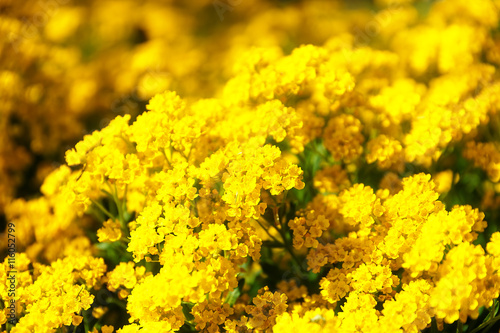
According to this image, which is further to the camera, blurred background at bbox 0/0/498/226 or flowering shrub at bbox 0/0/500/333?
blurred background at bbox 0/0/498/226

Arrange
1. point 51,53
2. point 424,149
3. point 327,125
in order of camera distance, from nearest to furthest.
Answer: point 424,149, point 327,125, point 51,53

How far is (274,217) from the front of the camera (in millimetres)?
1524

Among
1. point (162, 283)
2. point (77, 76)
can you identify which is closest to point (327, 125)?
point (162, 283)

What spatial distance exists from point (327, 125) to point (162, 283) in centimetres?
80

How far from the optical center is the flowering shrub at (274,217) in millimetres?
1294

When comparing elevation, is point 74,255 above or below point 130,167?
below

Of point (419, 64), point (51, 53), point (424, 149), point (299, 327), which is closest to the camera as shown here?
point (299, 327)

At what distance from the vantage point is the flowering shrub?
1.29 m

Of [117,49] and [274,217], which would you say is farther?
[117,49]

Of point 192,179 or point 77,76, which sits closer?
point 192,179

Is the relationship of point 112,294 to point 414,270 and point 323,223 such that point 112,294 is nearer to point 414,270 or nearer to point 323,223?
point 323,223

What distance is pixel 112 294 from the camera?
1663 mm

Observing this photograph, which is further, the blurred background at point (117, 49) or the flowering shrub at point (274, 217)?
the blurred background at point (117, 49)

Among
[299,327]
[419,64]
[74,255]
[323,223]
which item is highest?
[419,64]
